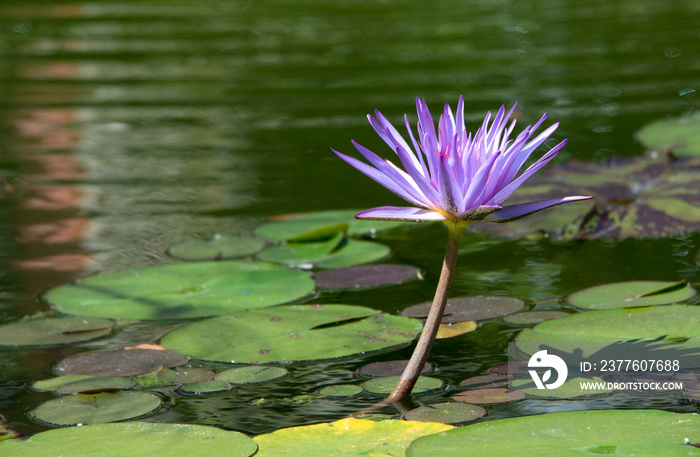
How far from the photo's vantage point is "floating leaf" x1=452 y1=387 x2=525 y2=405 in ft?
4.77

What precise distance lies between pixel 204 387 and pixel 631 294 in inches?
37.9

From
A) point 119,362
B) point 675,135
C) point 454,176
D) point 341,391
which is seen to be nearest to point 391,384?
point 341,391

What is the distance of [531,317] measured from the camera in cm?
186

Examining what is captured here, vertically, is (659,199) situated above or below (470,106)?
below

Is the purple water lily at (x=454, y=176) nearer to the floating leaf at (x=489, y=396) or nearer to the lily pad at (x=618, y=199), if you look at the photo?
the floating leaf at (x=489, y=396)

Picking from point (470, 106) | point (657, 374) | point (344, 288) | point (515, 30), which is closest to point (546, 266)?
point (344, 288)

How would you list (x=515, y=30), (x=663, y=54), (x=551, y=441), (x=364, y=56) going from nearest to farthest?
1. (x=551, y=441)
2. (x=663, y=54)
3. (x=364, y=56)
4. (x=515, y=30)

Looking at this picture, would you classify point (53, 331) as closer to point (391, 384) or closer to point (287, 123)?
point (391, 384)

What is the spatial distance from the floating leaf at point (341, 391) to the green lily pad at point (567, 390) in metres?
0.28

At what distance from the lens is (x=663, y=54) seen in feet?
18.9

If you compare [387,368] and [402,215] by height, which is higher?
[402,215]

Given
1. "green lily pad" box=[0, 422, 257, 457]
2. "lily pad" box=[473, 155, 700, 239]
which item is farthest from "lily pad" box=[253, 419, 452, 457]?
"lily pad" box=[473, 155, 700, 239]

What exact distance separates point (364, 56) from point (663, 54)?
2.07 meters

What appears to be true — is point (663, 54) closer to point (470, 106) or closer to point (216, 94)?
point (470, 106)
